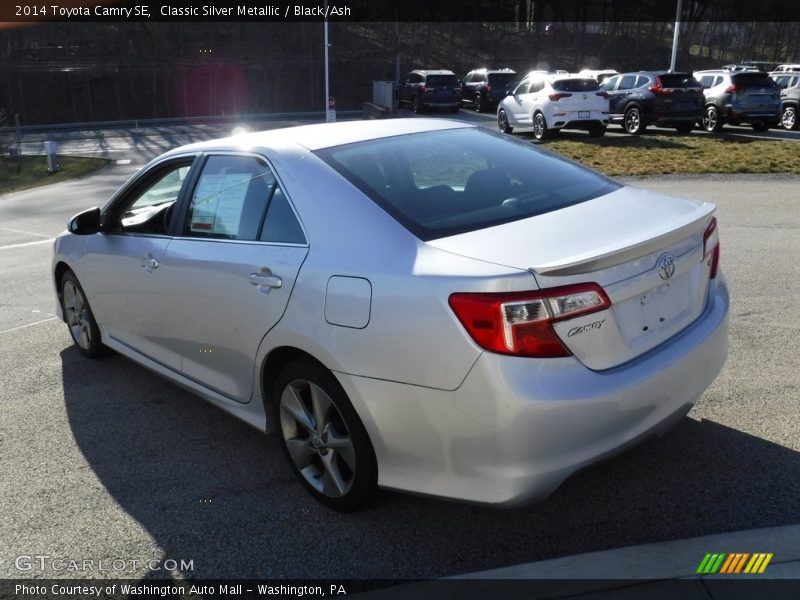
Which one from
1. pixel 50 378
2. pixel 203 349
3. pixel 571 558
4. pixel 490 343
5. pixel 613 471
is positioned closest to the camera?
pixel 490 343

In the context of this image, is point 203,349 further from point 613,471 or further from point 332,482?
point 613,471

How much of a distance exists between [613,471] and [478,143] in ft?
5.78

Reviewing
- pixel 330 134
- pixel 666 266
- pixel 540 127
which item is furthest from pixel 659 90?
pixel 666 266

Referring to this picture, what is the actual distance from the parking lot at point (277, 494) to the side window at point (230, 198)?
115 centimetres

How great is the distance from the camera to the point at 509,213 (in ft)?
10.8

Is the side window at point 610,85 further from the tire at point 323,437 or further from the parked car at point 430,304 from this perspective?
the tire at point 323,437

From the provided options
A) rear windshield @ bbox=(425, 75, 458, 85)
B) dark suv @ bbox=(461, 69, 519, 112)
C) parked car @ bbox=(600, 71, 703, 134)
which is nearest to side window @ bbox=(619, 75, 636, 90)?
parked car @ bbox=(600, 71, 703, 134)

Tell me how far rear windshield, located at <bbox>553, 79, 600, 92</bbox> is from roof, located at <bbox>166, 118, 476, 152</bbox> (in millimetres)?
17630

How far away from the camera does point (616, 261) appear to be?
2795 millimetres

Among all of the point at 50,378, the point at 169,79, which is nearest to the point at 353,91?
the point at 169,79

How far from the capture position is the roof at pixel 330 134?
372cm

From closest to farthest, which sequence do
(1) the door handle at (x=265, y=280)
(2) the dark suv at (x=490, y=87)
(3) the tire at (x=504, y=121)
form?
(1) the door handle at (x=265, y=280) < (3) the tire at (x=504, y=121) < (2) the dark suv at (x=490, y=87)

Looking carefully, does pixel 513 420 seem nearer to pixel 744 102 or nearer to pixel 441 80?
pixel 744 102

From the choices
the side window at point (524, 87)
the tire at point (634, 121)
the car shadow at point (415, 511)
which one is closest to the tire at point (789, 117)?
the tire at point (634, 121)
